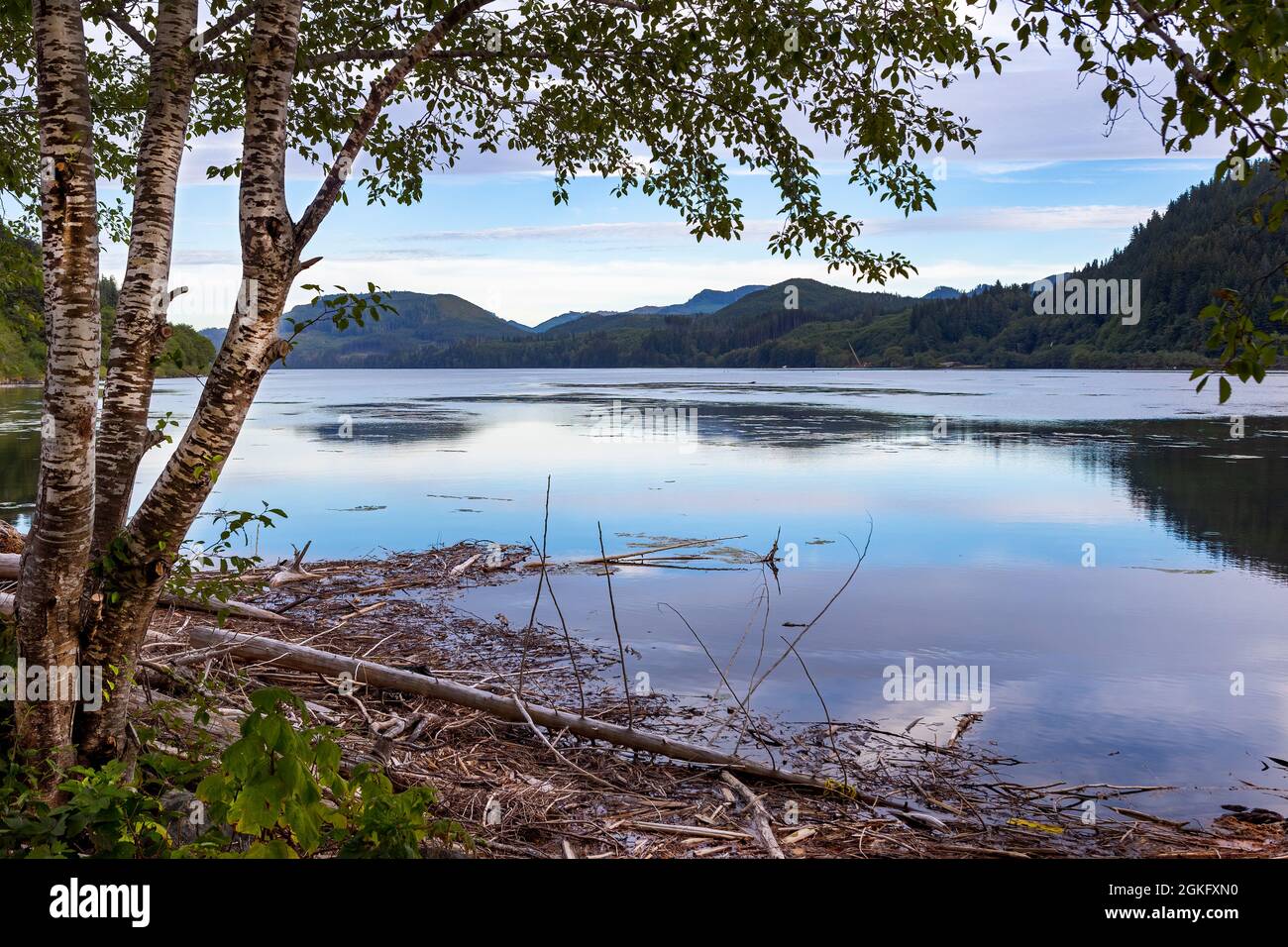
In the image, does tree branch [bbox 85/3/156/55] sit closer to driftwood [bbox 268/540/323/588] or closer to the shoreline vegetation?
the shoreline vegetation

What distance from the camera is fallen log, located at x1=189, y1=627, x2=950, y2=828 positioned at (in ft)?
25.9

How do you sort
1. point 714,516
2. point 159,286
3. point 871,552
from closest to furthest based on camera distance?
point 159,286
point 871,552
point 714,516

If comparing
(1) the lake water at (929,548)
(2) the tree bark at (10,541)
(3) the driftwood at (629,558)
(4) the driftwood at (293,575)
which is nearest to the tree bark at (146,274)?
(2) the tree bark at (10,541)

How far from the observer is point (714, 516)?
23.1 m

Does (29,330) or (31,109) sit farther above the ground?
(31,109)

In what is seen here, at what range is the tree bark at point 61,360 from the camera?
546cm

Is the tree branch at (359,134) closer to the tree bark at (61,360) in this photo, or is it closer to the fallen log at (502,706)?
the tree bark at (61,360)

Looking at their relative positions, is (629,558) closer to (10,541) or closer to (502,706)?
(502,706)

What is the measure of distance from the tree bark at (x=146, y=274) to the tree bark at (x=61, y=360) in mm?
232

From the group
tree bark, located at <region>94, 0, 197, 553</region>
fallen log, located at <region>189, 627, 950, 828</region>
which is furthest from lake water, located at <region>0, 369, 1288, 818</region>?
tree bark, located at <region>94, 0, 197, 553</region>

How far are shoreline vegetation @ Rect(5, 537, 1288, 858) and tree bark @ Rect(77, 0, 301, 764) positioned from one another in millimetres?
800
